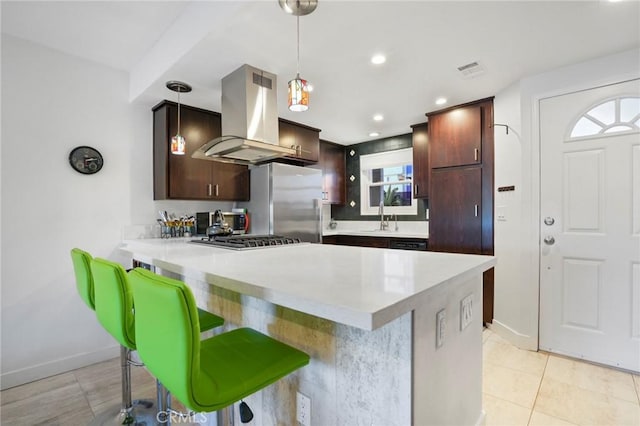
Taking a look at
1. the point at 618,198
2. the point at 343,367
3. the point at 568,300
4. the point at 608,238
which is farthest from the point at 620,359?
the point at 343,367

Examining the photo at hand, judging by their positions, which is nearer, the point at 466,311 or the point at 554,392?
the point at 466,311

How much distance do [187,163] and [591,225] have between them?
357 cm

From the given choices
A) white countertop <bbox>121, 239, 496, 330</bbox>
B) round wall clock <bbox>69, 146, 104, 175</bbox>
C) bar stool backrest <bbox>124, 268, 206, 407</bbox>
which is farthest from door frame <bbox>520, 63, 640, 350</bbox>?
round wall clock <bbox>69, 146, 104, 175</bbox>

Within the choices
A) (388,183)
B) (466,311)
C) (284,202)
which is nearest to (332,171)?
(388,183)

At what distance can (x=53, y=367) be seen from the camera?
2.40 meters

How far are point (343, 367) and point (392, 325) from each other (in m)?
0.29

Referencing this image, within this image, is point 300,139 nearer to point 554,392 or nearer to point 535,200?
point 535,200

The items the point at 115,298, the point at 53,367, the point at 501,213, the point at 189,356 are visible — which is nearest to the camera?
the point at 189,356

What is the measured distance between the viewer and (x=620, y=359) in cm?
230

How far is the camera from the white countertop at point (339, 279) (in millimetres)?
719

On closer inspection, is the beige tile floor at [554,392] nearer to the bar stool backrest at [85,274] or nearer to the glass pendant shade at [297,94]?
the glass pendant shade at [297,94]

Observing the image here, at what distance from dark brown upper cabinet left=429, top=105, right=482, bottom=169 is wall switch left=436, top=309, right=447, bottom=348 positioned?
2.47 meters

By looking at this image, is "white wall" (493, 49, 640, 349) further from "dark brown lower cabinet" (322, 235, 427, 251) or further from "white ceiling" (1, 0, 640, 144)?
"dark brown lower cabinet" (322, 235, 427, 251)

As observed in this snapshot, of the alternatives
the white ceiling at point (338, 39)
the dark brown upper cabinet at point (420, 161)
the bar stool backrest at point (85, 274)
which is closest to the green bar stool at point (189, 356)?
the bar stool backrest at point (85, 274)
